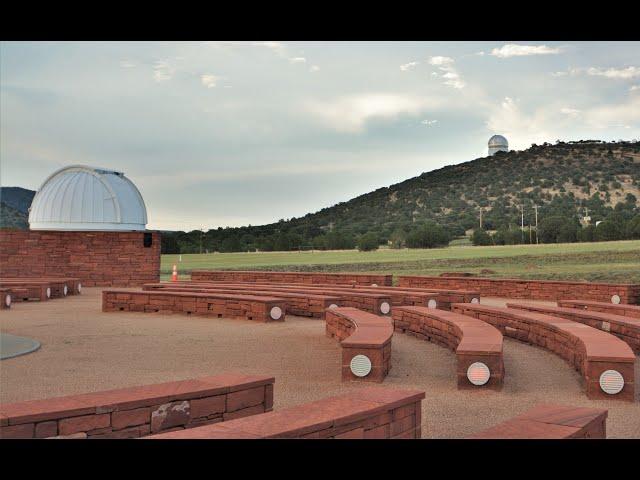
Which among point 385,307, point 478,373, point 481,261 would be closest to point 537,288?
point 385,307

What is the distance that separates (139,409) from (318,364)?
4266 millimetres

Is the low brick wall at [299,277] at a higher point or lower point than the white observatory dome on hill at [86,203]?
lower

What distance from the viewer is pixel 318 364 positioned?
8.74m

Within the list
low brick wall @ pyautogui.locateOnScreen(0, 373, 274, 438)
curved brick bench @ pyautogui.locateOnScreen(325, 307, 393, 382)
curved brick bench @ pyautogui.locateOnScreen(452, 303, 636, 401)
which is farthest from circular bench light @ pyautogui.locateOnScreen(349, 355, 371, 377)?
curved brick bench @ pyautogui.locateOnScreen(452, 303, 636, 401)

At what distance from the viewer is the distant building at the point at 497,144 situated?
64.0 m

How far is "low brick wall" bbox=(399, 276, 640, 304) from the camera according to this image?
56.6 feet

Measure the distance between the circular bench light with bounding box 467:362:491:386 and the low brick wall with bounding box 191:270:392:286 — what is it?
1405 cm

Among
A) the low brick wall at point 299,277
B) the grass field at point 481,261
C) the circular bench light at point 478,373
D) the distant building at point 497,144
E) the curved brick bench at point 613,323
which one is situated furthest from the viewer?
the distant building at point 497,144

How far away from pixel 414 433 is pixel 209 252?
114 ft

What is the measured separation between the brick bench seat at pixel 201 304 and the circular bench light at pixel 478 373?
22.1 ft

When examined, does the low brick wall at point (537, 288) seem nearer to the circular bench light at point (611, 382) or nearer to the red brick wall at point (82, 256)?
the red brick wall at point (82, 256)

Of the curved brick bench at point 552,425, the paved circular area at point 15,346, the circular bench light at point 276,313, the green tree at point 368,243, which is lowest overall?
the paved circular area at point 15,346

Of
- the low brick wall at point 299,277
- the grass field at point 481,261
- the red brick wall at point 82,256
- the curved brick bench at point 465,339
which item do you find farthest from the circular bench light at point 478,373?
the red brick wall at point 82,256

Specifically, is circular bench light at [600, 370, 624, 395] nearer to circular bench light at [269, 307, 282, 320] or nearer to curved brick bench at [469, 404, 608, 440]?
curved brick bench at [469, 404, 608, 440]
